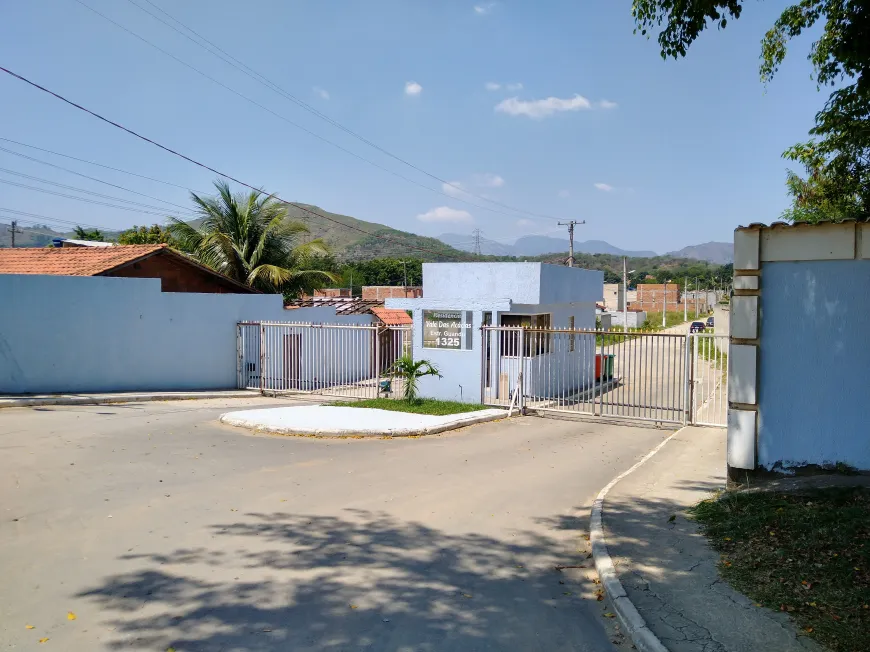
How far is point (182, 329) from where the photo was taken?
17.5 meters

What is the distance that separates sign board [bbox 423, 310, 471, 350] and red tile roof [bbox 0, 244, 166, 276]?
917 centimetres

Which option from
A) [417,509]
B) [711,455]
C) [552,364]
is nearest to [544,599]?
[417,509]

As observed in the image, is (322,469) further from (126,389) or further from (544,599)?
(126,389)

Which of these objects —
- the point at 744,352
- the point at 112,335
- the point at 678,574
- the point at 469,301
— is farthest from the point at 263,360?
the point at 678,574

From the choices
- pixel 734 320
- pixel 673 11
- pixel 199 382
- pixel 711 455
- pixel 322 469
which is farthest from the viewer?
pixel 199 382

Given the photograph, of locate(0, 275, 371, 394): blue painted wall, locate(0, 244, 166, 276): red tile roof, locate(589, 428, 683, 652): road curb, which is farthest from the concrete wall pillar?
locate(0, 244, 166, 276): red tile roof

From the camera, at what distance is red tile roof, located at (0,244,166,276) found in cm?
1814

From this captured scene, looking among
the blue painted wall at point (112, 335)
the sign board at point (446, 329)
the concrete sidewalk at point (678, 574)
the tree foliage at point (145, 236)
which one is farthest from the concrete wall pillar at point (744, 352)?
the tree foliage at point (145, 236)

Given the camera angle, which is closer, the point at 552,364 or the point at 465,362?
the point at 465,362

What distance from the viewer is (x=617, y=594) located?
4781 mm

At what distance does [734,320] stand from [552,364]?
10269 millimetres

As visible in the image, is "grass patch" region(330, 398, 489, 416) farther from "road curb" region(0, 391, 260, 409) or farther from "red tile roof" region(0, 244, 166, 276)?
"red tile roof" region(0, 244, 166, 276)

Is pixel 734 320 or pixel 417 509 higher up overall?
pixel 734 320

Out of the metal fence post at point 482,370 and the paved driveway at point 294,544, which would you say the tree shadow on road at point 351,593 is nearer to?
the paved driveway at point 294,544
